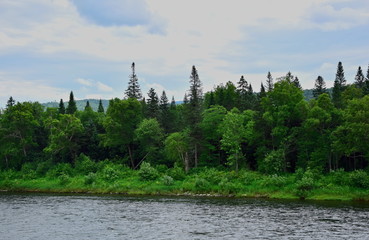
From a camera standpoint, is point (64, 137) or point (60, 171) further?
point (64, 137)

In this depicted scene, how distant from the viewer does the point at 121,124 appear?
83.2 metres

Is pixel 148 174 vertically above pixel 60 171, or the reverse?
pixel 60 171

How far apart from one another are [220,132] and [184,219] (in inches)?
1370

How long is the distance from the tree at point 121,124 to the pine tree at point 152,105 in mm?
4469

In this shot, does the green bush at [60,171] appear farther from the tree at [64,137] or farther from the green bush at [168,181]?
the green bush at [168,181]

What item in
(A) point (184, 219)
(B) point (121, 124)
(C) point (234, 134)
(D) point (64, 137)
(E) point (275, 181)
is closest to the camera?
(A) point (184, 219)

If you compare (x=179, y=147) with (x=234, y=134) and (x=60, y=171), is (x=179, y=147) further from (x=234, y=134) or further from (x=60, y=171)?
(x=60, y=171)

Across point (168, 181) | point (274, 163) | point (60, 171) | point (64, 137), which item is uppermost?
point (64, 137)

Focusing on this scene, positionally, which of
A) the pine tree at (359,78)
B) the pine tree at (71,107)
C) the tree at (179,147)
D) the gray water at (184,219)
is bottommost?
the gray water at (184,219)

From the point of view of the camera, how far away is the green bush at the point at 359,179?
173 ft

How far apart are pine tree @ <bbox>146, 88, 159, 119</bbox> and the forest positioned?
0.25m

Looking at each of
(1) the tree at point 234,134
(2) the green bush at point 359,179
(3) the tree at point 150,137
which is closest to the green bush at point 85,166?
(3) the tree at point 150,137

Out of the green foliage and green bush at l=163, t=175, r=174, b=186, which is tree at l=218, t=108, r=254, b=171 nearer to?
the green foliage

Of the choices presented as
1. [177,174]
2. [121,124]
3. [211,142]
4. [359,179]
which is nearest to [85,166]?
[121,124]
